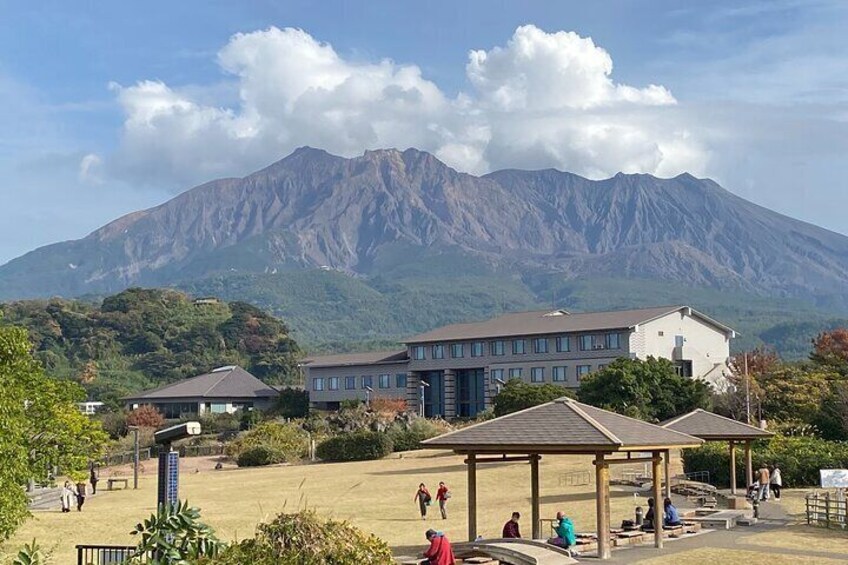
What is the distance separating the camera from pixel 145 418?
9369 centimetres

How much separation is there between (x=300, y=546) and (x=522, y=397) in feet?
181

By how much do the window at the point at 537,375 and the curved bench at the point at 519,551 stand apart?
63.1 m

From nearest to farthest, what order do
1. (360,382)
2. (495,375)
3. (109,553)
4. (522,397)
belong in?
(109,553) → (522,397) → (495,375) → (360,382)

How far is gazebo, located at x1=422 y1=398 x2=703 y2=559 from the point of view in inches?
986

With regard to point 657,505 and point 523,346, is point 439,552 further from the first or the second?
point 523,346

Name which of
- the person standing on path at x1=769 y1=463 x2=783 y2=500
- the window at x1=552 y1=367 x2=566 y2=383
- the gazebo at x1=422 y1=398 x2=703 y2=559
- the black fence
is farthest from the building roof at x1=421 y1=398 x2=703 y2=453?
the window at x1=552 y1=367 x2=566 y2=383

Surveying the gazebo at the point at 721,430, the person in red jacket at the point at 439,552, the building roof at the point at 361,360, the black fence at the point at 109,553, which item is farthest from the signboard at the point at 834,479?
the building roof at the point at 361,360

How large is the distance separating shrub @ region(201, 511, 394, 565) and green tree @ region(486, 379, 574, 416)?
52970 millimetres

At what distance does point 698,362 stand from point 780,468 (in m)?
45.6

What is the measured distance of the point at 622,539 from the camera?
2750cm

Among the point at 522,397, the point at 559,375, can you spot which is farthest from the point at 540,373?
the point at 522,397

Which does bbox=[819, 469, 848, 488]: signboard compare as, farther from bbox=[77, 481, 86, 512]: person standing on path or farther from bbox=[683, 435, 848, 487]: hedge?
bbox=[77, 481, 86, 512]: person standing on path

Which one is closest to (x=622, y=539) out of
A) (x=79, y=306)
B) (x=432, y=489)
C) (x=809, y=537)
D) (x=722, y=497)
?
(x=809, y=537)

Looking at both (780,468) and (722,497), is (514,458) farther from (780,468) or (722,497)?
(780,468)
